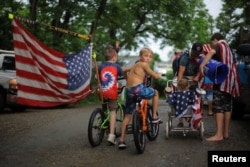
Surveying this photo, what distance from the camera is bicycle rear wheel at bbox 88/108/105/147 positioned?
24.9ft

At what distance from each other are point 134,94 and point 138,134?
2.47ft

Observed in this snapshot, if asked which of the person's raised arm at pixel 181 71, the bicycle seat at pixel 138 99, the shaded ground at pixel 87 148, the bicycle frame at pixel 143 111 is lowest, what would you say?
the shaded ground at pixel 87 148

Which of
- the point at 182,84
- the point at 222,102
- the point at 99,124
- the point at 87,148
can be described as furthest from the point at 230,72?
the point at 87,148

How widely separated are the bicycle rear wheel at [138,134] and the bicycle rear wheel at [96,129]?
0.86 m

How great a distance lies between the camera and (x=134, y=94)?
24.2ft

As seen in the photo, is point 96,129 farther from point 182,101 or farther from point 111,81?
point 182,101

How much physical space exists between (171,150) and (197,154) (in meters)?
0.53

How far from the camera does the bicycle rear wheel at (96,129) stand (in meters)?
7.60

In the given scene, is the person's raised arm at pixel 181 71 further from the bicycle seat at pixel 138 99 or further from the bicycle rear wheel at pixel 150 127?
the bicycle seat at pixel 138 99

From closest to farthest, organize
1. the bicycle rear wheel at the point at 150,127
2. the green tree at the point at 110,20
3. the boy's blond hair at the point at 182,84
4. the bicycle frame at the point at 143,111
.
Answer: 1. the bicycle frame at the point at 143,111
2. the bicycle rear wheel at the point at 150,127
3. the boy's blond hair at the point at 182,84
4. the green tree at the point at 110,20

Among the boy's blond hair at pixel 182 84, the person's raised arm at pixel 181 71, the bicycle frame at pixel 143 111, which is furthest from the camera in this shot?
the person's raised arm at pixel 181 71

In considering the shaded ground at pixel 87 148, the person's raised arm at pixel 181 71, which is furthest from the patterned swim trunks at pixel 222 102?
the person's raised arm at pixel 181 71

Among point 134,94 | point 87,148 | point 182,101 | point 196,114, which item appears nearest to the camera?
point 134,94

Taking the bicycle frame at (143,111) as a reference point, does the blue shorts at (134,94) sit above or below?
above
